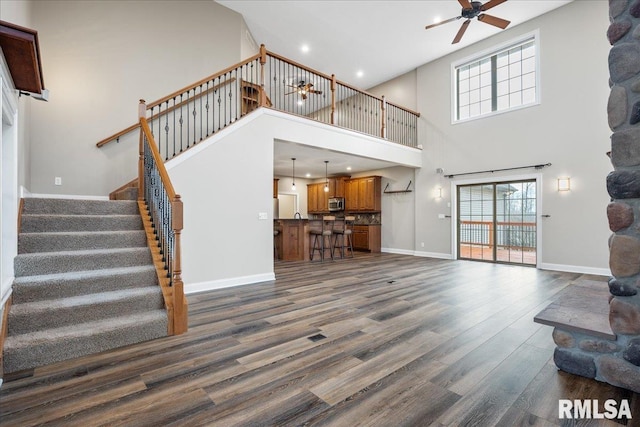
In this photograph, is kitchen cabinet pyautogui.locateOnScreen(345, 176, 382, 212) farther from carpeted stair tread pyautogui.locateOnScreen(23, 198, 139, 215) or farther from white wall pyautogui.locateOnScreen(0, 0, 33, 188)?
white wall pyautogui.locateOnScreen(0, 0, 33, 188)

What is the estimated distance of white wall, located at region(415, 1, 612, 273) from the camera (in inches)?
225

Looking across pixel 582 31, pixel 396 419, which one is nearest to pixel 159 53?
pixel 396 419

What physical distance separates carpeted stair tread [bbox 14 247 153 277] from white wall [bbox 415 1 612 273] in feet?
24.7

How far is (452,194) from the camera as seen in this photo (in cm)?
785

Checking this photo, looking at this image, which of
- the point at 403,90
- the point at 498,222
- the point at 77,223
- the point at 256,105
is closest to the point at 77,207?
the point at 77,223

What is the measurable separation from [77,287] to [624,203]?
14.7 ft

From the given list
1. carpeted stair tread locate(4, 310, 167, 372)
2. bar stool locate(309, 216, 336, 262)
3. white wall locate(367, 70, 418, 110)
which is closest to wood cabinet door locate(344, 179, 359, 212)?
bar stool locate(309, 216, 336, 262)

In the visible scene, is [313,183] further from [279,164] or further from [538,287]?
[538,287]

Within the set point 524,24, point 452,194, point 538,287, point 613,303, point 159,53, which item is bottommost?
point 538,287

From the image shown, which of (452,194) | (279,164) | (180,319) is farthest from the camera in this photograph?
(279,164)

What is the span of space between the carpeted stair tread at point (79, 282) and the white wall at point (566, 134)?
24.7ft

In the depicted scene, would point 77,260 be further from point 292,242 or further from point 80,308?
point 292,242

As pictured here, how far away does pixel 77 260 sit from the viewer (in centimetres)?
305

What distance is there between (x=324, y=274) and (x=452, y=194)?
4415mm
